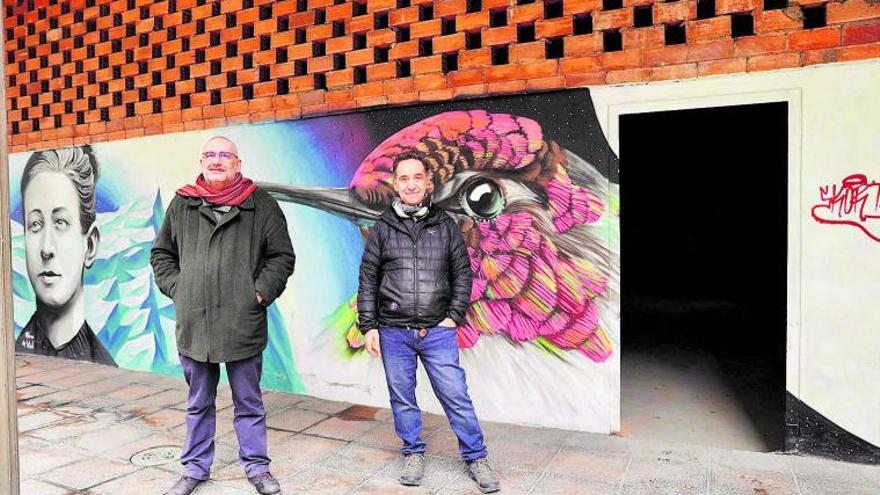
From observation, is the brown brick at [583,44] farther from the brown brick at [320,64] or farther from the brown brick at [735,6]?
the brown brick at [320,64]

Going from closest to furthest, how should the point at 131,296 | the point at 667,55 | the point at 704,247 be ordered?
the point at 667,55 < the point at 131,296 < the point at 704,247

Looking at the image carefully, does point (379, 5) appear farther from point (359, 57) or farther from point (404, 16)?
point (359, 57)

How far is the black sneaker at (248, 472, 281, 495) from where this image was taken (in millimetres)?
3352

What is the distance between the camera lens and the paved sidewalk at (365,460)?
11.3ft

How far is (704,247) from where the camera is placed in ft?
44.1

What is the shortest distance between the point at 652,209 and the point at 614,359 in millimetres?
10197

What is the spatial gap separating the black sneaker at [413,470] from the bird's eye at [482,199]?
1752 millimetres

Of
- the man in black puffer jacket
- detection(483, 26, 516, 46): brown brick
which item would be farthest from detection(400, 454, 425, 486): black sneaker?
detection(483, 26, 516, 46): brown brick

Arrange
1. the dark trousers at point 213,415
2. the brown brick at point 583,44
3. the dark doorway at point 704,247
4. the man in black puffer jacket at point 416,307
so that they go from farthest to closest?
the dark doorway at point 704,247 < the brown brick at point 583,44 < the man in black puffer jacket at point 416,307 < the dark trousers at point 213,415

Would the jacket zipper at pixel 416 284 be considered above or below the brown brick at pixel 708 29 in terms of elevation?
below

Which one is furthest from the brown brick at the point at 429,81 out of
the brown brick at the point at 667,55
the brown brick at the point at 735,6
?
the brown brick at the point at 735,6

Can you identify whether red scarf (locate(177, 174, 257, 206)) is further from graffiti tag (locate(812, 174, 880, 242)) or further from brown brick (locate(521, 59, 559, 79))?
graffiti tag (locate(812, 174, 880, 242))

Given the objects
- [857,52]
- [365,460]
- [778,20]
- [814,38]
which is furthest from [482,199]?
[857,52]

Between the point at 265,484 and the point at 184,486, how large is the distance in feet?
1.40
